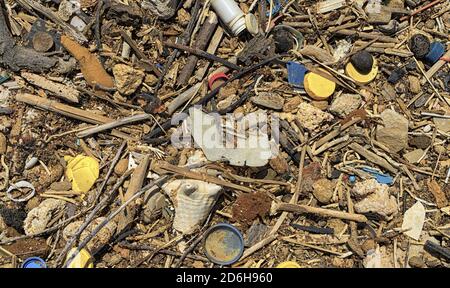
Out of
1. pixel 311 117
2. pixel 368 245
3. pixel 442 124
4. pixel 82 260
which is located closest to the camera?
pixel 82 260

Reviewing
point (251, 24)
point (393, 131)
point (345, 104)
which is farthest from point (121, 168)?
point (393, 131)

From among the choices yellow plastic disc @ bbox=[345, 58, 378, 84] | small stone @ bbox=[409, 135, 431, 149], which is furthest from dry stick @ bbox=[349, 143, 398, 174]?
yellow plastic disc @ bbox=[345, 58, 378, 84]

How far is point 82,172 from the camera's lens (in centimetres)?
366

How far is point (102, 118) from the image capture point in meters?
3.75

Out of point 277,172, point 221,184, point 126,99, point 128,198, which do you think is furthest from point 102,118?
point 277,172

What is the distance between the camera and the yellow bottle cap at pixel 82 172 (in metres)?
3.65

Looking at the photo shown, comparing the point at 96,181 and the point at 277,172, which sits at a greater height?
the point at 96,181

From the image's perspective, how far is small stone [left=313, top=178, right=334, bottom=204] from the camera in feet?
11.9

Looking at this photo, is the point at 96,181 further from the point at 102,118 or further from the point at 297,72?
the point at 297,72

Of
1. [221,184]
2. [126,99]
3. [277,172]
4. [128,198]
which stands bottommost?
[277,172]

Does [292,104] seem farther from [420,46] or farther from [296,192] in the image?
[420,46]

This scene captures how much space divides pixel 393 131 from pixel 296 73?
765 millimetres

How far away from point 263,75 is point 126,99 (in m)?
0.97
